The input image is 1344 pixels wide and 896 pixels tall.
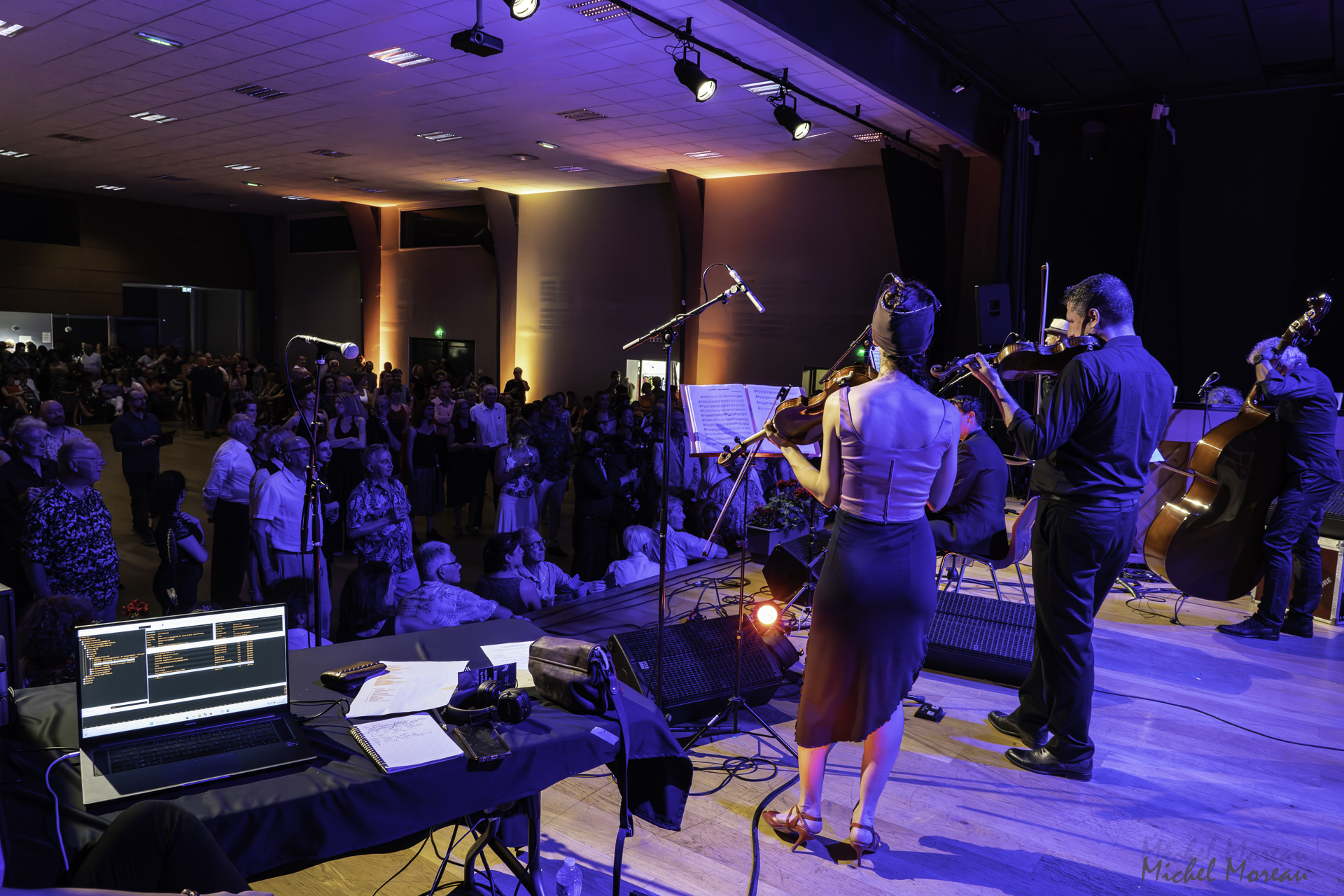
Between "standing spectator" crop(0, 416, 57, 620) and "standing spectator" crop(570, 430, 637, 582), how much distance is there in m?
3.30

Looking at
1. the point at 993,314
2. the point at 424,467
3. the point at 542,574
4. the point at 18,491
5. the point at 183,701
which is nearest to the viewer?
the point at 183,701

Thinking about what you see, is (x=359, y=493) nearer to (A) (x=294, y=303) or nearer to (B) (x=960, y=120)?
(B) (x=960, y=120)

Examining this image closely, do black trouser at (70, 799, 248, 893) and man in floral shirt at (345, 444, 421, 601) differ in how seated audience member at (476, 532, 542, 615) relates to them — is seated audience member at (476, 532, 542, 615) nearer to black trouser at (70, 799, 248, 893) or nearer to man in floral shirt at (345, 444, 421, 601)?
man in floral shirt at (345, 444, 421, 601)

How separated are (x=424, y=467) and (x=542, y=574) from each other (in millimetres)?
3183

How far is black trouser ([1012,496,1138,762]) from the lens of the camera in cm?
288

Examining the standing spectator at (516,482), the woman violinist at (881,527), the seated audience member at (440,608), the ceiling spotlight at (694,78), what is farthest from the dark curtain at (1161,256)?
the woman violinist at (881,527)

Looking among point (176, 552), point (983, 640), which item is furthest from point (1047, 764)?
point (176, 552)

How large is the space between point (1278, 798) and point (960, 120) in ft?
23.7

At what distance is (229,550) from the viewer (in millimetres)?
5219

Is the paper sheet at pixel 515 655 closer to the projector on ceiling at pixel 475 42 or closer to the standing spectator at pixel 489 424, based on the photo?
the projector on ceiling at pixel 475 42

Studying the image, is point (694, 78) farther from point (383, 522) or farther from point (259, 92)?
point (259, 92)

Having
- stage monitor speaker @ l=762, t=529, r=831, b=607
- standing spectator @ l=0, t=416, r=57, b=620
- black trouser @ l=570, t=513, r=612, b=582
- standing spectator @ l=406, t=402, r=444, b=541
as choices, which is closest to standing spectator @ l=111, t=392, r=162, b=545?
standing spectator @ l=406, t=402, r=444, b=541

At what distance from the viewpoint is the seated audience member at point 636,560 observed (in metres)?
5.47

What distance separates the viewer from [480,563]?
7.21 metres
